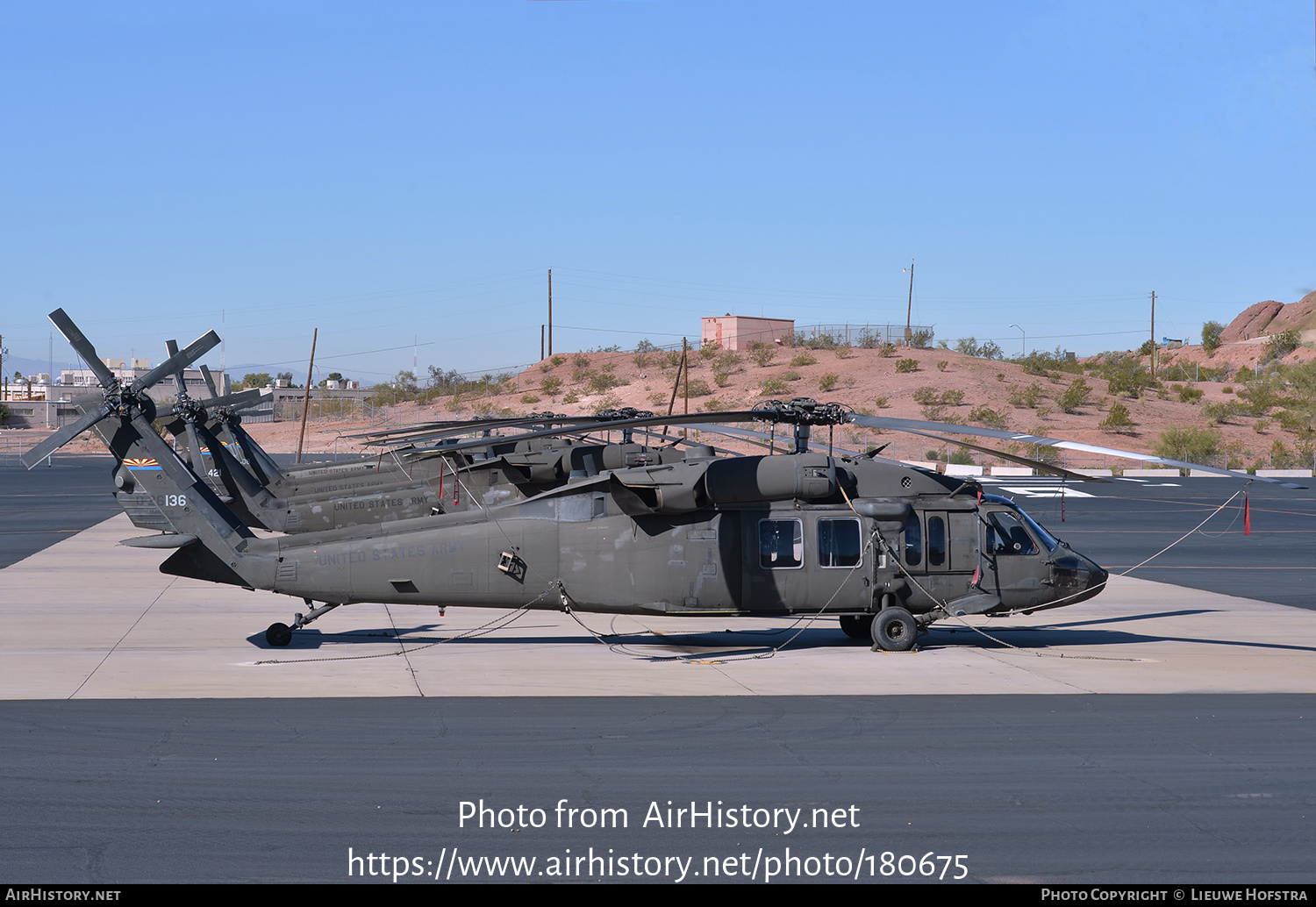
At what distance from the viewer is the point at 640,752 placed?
10.3m

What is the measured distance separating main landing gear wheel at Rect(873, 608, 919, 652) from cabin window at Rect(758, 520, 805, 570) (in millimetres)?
1514

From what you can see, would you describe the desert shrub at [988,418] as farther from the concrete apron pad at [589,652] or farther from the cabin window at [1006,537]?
the cabin window at [1006,537]

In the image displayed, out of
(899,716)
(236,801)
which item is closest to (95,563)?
(236,801)

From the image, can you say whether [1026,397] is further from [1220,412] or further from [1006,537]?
[1006,537]

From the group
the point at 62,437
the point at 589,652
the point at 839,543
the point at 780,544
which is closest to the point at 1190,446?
the point at 839,543

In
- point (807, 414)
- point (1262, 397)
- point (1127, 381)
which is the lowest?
point (1262, 397)

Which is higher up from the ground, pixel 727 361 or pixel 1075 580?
pixel 727 361

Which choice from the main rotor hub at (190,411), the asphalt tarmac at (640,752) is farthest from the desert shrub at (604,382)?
the asphalt tarmac at (640,752)

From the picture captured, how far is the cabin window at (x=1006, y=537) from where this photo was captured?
1565 cm

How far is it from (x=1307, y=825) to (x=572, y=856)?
19.1 feet

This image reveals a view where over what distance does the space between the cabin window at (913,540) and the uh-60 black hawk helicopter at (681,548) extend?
2cm

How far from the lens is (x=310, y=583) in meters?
14.7

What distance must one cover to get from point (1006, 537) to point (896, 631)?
216 centimetres

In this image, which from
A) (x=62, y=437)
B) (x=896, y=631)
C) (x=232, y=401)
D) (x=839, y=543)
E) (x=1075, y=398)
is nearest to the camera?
(x=62, y=437)
